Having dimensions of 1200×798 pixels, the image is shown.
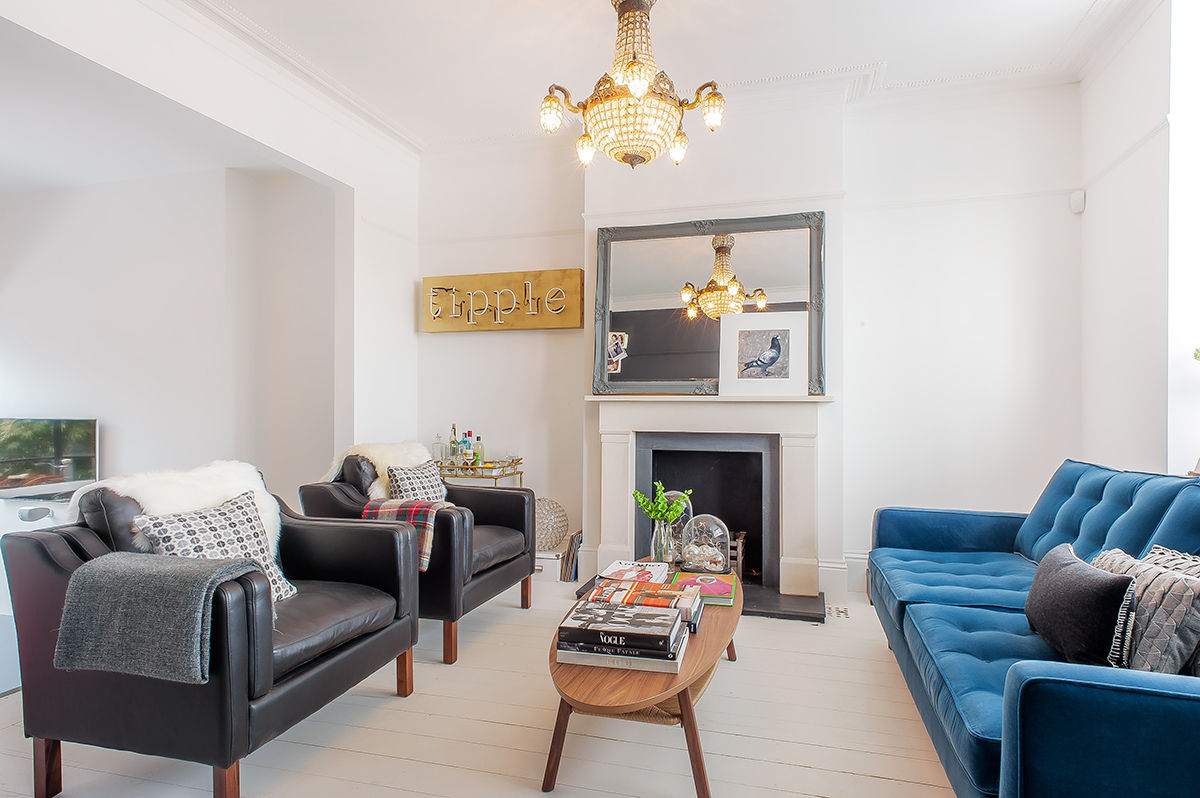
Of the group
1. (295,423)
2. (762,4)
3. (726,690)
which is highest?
(762,4)

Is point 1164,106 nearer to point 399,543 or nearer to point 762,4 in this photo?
point 762,4

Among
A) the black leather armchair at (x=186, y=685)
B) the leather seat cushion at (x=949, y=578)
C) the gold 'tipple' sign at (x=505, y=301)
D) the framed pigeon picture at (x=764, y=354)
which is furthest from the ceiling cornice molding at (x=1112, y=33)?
the black leather armchair at (x=186, y=685)

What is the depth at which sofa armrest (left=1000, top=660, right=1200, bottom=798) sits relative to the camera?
1175 millimetres

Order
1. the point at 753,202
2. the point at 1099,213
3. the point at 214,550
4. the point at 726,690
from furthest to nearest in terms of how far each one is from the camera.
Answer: the point at 753,202 → the point at 1099,213 → the point at 726,690 → the point at 214,550

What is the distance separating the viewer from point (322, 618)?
2039mm

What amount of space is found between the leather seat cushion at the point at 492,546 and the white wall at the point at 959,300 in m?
2.03

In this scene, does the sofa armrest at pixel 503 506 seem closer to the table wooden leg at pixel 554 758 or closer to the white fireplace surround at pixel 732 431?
the white fireplace surround at pixel 732 431

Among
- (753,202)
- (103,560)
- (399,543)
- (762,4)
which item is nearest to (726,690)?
(399,543)

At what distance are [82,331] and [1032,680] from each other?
19.8 feet

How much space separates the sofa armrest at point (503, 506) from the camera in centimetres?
358

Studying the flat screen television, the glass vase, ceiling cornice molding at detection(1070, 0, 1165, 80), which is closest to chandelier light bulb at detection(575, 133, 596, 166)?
Answer: the glass vase

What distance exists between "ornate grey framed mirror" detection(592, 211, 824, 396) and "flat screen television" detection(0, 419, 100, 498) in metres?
3.70

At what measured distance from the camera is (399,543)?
7.88 ft

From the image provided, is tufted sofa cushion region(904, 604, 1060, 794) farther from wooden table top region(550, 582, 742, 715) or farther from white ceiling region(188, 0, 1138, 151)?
white ceiling region(188, 0, 1138, 151)
